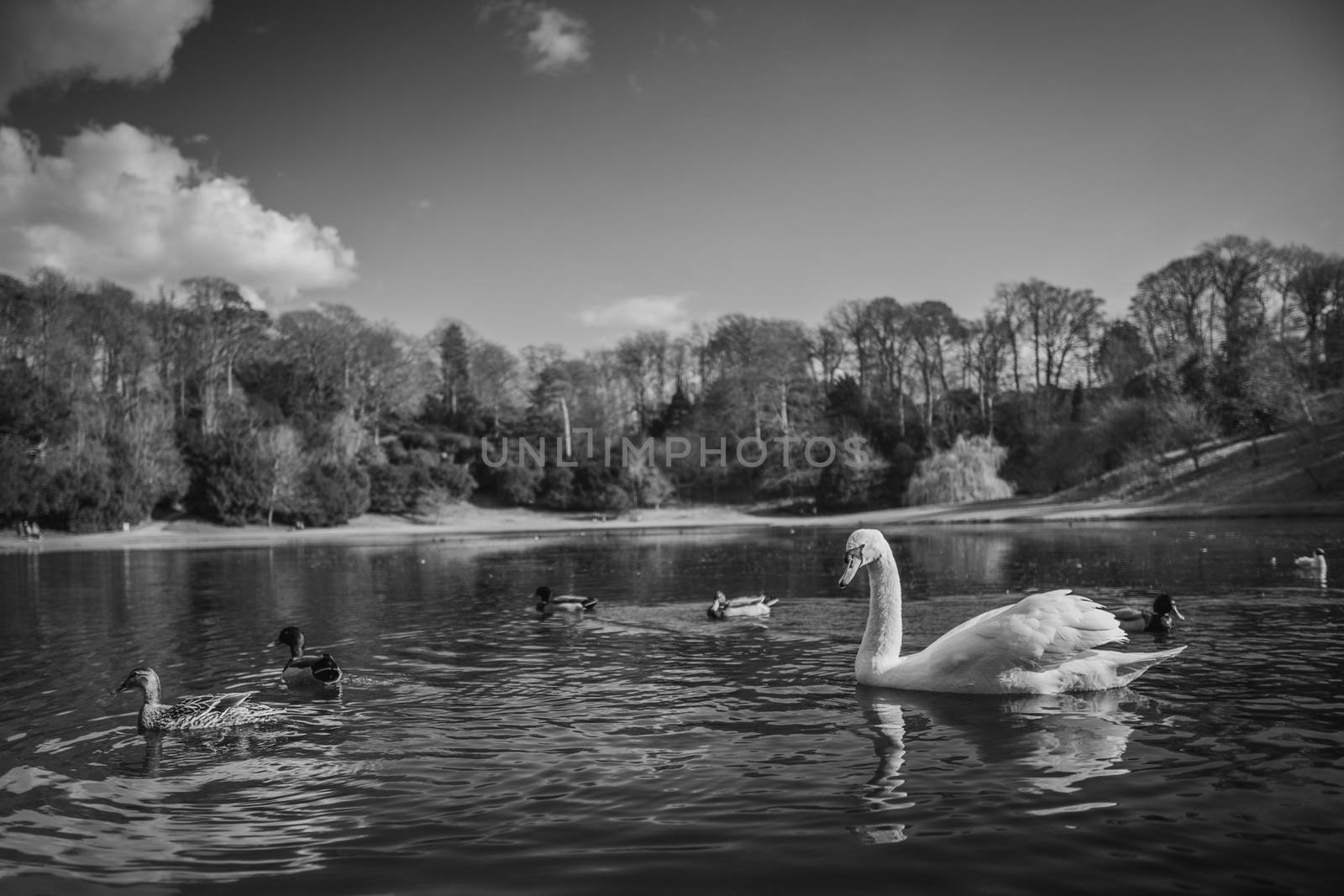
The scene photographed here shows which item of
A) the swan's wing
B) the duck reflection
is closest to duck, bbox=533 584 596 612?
the duck reflection

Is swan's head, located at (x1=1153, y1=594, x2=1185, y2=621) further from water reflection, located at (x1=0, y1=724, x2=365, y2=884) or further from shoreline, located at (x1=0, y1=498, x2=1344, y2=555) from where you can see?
shoreline, located at (x1=0, y1=498, x2=1344, y2=555)

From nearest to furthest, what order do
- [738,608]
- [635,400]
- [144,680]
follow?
[144,680], [738,608], [635,400]

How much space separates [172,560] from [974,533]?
33990mm

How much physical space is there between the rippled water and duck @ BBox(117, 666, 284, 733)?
0.16 metres

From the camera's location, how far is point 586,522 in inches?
2446

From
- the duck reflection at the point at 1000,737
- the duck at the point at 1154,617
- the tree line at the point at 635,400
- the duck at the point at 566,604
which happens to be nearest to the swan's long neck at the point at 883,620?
the duck reflection at the point at 1000,737

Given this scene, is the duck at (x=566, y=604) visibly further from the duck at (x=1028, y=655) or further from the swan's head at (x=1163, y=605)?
the swan's head at (x=1163, y=605)

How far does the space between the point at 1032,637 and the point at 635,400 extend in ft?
259

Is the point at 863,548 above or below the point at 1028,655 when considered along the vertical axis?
above

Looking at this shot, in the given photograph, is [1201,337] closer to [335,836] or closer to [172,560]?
[172,560]

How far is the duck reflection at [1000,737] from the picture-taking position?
230 inches

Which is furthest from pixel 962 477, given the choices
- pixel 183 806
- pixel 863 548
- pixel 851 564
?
pixel 183 806

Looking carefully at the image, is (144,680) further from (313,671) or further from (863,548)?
(863,548)

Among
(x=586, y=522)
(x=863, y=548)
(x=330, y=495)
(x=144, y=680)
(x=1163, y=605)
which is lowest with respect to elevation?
(x=1163, y=605)
